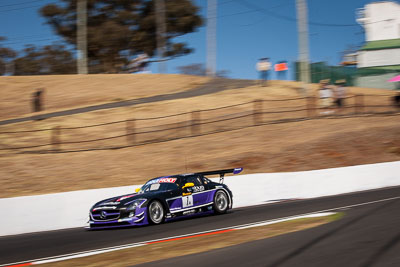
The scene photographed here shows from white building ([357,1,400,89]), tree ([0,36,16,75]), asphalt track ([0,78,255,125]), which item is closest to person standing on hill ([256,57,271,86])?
asphalt track ([0,78,255,125])

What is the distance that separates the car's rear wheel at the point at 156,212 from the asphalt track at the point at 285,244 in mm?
374

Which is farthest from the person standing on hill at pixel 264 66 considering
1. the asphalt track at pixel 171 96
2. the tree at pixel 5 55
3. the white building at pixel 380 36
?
the tree at pixel 5 55

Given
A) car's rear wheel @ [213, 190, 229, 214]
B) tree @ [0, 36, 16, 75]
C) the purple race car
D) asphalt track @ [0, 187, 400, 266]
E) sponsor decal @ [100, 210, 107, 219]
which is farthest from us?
tree @ [0, 36, 16, 75]

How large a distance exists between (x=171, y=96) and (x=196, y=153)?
1466 cm

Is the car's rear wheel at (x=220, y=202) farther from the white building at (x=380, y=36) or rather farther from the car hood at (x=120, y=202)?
the white building at (x=380, y=36)

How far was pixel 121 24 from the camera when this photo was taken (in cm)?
A: 6419

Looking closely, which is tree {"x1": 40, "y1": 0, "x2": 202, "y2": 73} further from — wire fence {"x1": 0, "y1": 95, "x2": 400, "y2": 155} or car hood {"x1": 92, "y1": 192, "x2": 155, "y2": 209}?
car hood {"x1": 92, "y1": 192, "x2": 155, "y2": 209}

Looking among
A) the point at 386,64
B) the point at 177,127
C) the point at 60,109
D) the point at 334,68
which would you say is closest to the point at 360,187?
the point at 177,127

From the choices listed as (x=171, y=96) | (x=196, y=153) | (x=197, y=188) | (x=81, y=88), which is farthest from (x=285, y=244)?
(x=81, y=88)

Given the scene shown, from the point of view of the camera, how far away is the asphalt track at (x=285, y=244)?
595 centimetres

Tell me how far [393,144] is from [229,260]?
2190 centimetres

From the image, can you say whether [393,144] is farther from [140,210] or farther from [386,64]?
[386,64]

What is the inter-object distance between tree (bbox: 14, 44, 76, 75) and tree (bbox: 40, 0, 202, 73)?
8.75 meters

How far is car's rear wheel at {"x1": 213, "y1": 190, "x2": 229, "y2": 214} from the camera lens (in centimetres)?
1371
